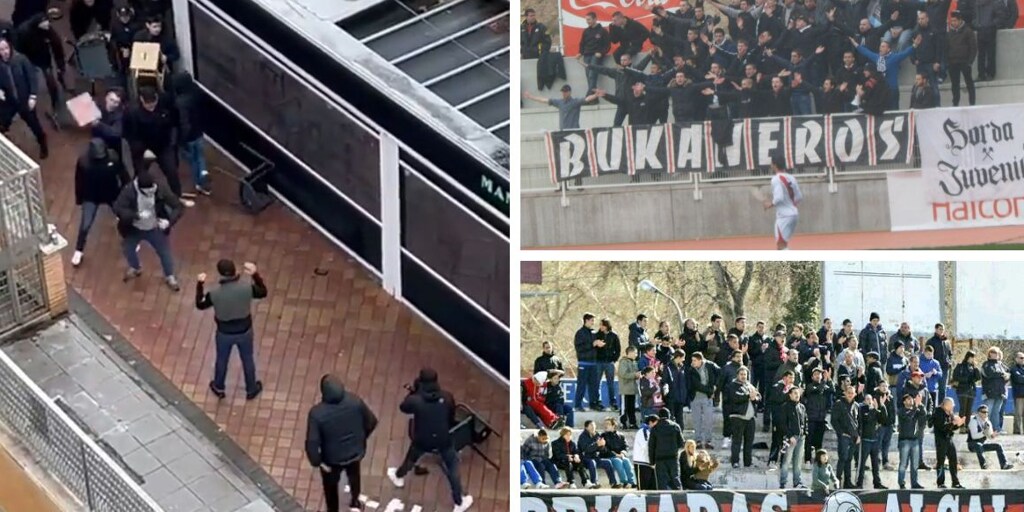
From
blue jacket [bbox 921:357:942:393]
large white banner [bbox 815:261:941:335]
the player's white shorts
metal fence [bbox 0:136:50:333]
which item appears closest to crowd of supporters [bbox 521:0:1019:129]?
the player's white shorts

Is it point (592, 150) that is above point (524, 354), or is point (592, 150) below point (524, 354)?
above

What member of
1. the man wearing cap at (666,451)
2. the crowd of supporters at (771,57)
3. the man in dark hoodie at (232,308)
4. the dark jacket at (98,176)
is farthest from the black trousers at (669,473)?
the dark jacket at (98,176)

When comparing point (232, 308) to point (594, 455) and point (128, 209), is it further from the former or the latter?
point (594, 455)

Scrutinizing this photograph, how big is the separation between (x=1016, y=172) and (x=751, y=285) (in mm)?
1549

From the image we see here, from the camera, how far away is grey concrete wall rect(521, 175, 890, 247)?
12.2 metres

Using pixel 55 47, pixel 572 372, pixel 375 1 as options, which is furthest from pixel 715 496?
pixel 55 47

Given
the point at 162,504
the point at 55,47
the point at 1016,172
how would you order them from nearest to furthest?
the point at 1016,172, the point at 162,504, the point at 55,47

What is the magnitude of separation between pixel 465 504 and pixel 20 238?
332 centimetres

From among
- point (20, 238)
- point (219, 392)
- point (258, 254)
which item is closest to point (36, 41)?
point (258, 254)

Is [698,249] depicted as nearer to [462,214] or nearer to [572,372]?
[572,372]

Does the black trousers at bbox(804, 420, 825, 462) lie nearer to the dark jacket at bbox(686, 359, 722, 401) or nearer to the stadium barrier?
the dark jacket at bbox(686, 359, 722, 401)

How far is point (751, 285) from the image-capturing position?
12.5 metres

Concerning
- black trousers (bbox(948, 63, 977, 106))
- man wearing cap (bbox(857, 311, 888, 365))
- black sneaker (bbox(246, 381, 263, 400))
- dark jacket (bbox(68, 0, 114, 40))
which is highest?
dark jacket (bbox(68, 0, 114, 40))

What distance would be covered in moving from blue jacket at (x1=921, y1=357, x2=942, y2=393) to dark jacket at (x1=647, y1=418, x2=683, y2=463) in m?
1.43
